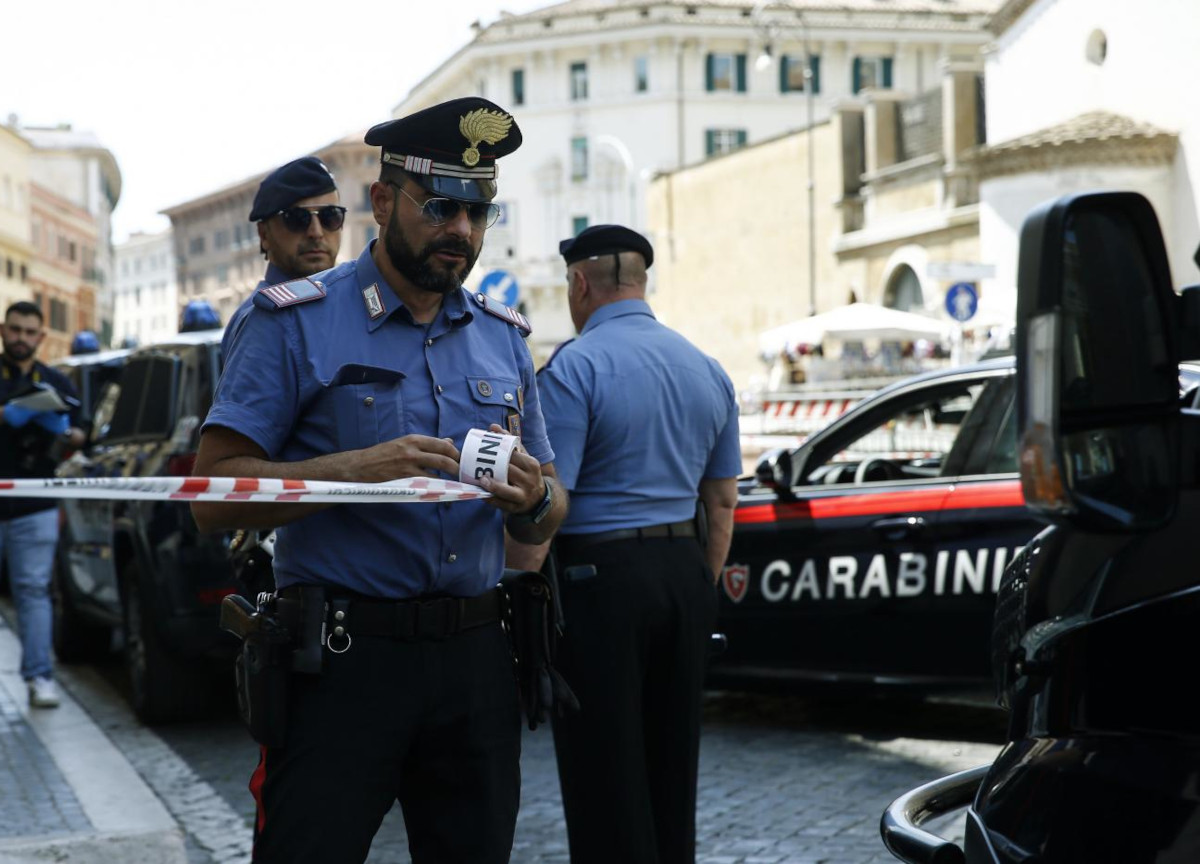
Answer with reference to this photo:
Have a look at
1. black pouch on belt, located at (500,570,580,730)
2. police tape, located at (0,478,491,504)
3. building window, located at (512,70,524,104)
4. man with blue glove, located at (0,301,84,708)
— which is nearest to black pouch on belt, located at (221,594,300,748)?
police tape, located at (0,478,491,504)

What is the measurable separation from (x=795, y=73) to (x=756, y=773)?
7319 cm

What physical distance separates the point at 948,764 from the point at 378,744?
4206mm

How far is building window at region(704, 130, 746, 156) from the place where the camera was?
252 feet

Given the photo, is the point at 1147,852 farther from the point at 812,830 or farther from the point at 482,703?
the point at 812,830

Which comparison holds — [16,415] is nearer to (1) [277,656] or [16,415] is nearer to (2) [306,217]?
(2) [306,217]

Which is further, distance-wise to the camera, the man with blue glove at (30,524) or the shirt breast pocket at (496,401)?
the man with blue glove at (30,524)

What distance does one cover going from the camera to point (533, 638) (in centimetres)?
334

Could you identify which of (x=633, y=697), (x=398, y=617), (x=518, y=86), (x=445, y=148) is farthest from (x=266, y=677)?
(x=518, y=86)

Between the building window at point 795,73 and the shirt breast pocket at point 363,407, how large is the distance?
76.1m

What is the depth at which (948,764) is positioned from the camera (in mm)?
6773

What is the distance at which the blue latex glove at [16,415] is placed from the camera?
8.07 metres

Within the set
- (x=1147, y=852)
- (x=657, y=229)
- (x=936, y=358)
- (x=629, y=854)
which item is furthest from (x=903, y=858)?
(x=657, y=229)

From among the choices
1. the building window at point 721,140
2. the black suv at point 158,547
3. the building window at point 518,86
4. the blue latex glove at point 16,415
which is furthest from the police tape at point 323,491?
the building window at point 518,86

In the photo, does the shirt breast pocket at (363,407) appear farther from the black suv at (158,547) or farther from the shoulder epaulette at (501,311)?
the black suv at (158,547)
